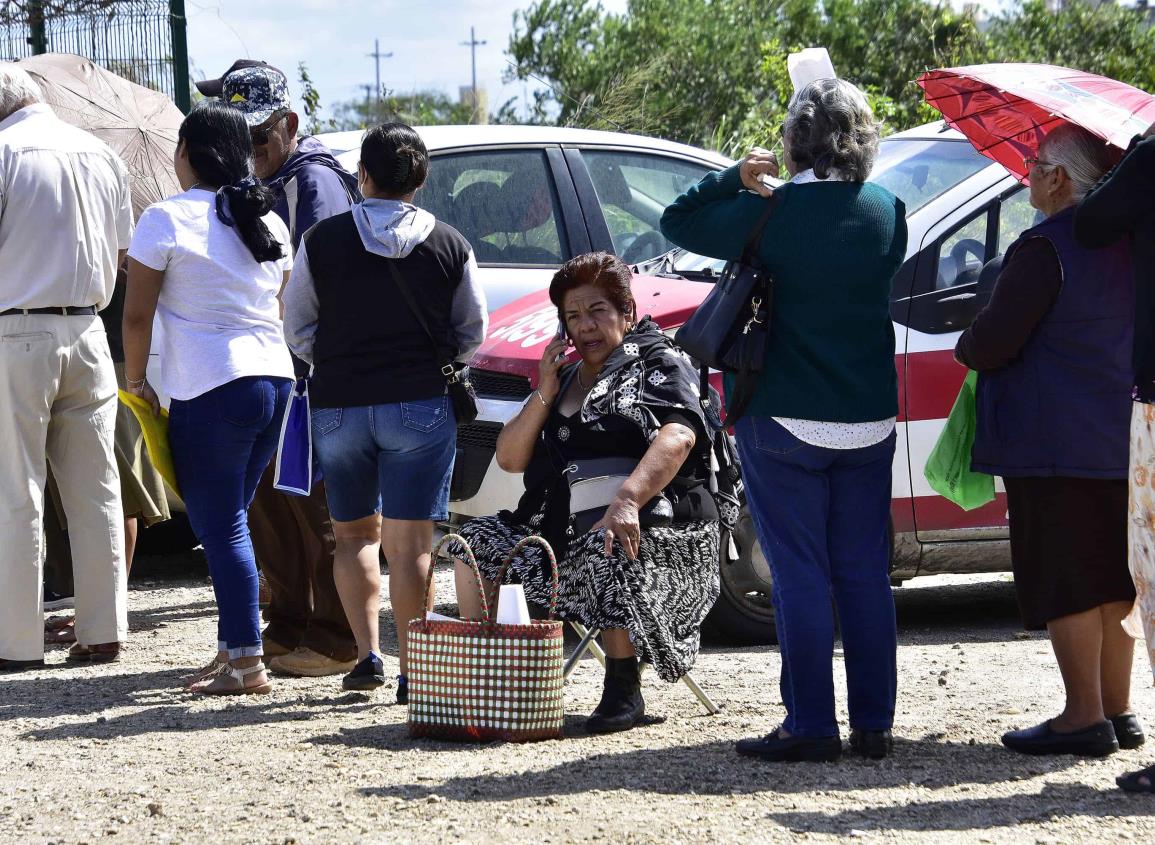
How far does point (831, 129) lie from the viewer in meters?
4.37

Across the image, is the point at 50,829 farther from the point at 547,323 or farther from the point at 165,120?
the point at 165,120

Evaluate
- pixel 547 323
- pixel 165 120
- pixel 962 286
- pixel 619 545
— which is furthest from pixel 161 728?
pixel 165 120

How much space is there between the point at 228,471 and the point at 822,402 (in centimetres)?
211

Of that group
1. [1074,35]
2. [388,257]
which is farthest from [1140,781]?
[1074,35]

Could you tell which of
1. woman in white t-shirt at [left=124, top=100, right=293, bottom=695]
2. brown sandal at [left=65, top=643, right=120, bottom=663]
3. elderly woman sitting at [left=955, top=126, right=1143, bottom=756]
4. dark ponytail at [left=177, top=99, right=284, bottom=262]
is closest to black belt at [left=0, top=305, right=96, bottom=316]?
woman in white t-shirt at [left=124, top=100, right=293, bottom=695]

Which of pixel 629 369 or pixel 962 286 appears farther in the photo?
pixel 962 286

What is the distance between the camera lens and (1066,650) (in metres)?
4.55

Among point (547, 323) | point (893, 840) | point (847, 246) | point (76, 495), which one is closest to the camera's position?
point (893, 840)

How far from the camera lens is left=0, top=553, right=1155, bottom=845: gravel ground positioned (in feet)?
12.8

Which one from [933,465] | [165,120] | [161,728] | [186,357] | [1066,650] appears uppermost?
[165,120]

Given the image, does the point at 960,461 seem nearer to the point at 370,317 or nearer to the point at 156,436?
the point at 370,317

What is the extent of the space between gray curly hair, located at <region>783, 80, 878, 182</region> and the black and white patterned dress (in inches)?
35.9

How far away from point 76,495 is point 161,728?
53.0 inches

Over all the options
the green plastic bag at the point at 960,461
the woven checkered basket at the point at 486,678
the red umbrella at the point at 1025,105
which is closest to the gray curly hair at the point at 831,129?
the red umbrella at the point at 1025,105
